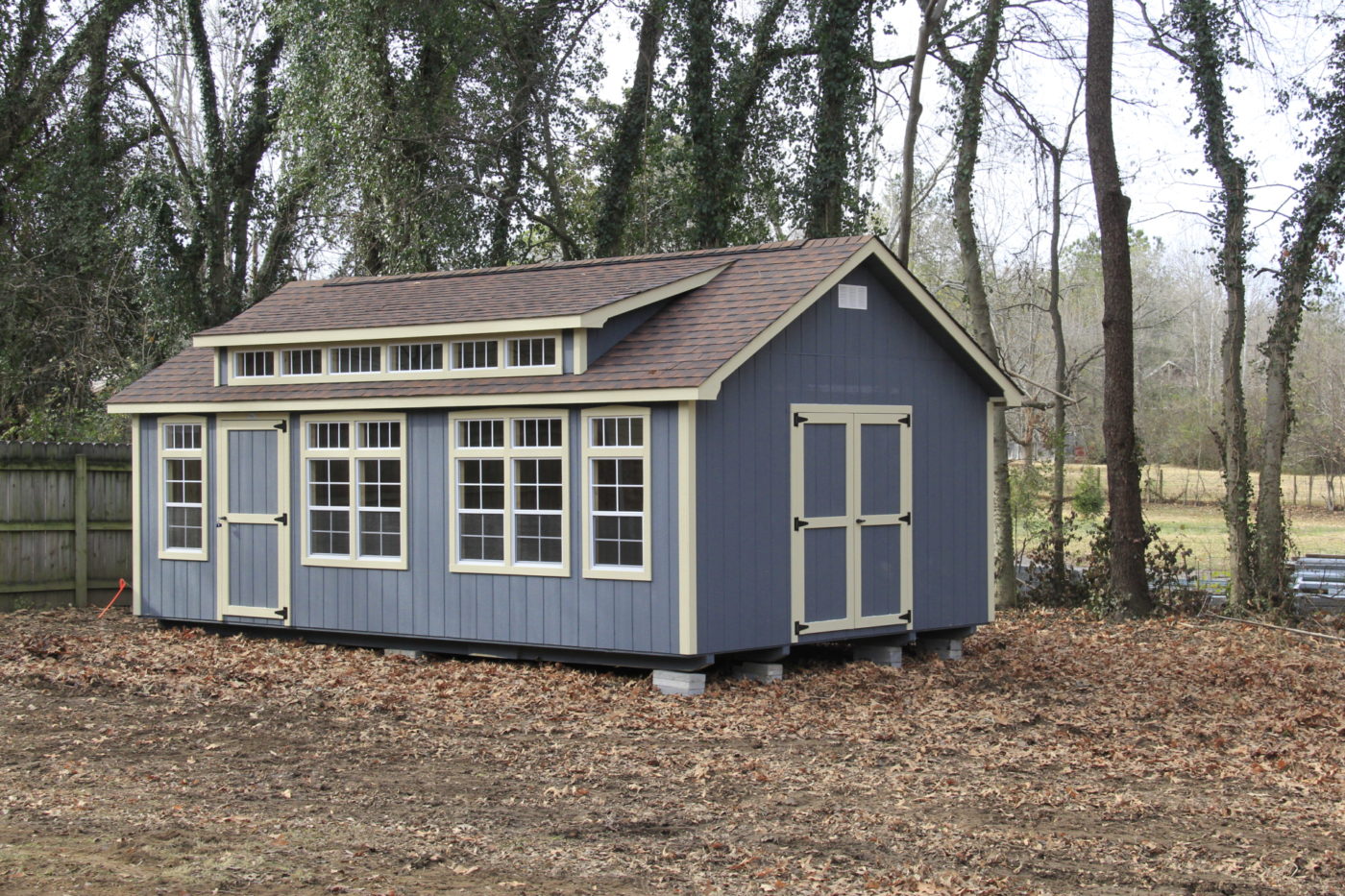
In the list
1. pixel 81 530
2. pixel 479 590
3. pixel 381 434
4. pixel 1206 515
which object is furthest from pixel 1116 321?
pixel 1206 515

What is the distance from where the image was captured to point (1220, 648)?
14094mm

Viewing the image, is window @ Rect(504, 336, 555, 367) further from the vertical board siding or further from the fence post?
the fence post

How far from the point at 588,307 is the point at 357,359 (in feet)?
9.05

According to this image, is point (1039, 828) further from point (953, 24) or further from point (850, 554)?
point (953, 24)

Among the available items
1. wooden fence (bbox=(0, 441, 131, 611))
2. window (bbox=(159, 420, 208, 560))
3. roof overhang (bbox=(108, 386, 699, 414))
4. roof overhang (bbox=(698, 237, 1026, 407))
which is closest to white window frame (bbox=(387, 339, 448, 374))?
roof overhang (bbox=(108, 386, 699, 414))

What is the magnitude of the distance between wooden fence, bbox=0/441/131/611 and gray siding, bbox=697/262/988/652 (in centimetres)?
845

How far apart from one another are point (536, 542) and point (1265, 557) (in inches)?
386

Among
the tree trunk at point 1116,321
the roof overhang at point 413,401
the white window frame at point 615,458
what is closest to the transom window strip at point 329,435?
the roof overhang at point 413,401

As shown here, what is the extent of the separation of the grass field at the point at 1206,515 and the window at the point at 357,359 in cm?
1602

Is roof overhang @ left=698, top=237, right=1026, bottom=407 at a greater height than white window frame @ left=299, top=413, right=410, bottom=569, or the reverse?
roof overhang @ left=698, top=237, right=1026, bottom=407

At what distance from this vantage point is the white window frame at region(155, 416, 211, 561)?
43.8 ft

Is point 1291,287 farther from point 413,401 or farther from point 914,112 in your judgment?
point 413,401

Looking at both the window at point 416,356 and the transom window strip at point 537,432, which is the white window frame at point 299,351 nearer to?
the window at point 416,356

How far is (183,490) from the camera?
44.5 ft
